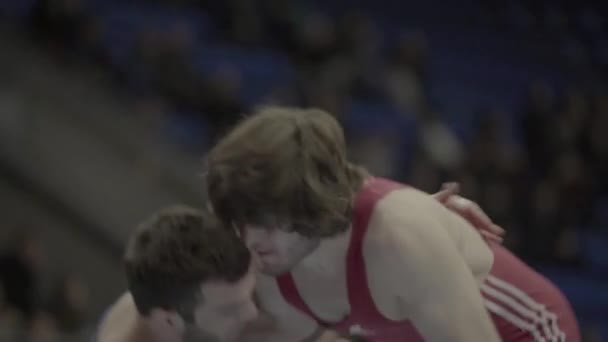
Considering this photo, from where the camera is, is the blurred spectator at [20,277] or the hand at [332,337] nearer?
the hand at [332,337]

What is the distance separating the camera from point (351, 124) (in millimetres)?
7242

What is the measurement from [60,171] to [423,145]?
2.34 m

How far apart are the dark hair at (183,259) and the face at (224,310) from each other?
Result: 0.02 m

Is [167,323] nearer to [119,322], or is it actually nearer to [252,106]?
[119,322]

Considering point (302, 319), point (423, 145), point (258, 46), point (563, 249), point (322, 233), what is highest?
point (322, 233)

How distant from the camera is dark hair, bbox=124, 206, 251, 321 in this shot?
247 centimetres

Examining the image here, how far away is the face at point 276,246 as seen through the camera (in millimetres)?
2449

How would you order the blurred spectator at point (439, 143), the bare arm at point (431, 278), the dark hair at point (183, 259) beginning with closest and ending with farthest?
the bare arm at point (431, 278) < the dark hair at point (183, 259) < the blurred spectator at point (439, 143)

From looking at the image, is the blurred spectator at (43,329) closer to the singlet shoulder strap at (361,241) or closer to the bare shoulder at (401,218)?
the singlet shoulder strap at (361,241)

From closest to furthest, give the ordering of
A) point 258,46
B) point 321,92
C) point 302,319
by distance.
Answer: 1. point 302,319
2. point 321,92
3. point 258,46

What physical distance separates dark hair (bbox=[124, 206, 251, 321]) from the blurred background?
225cm

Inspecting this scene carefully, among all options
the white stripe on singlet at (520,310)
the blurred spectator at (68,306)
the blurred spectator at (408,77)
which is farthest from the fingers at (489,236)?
the blurred spectator at (408,77)

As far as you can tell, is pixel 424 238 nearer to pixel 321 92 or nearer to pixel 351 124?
pixel 321 92

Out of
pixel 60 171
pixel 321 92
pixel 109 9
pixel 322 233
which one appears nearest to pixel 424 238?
pixel 322 233
